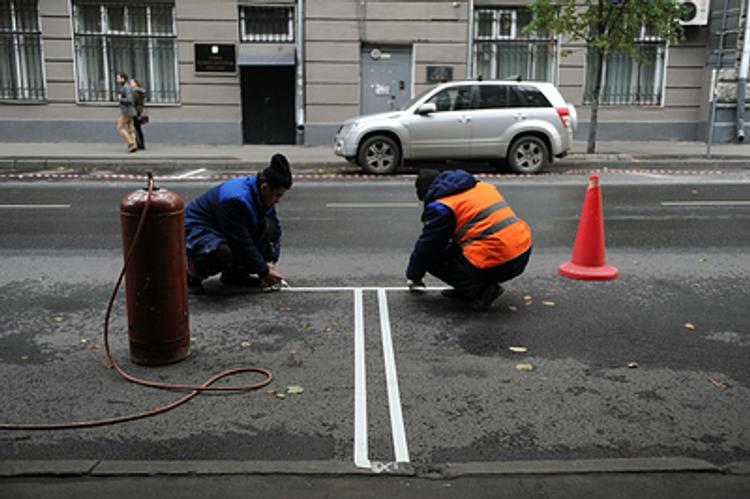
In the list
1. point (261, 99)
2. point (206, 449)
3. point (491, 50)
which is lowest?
point (206, 449)

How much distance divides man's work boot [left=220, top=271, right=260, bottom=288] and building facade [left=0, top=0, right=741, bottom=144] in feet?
45.7

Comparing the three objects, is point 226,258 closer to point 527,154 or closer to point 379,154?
point 379,154

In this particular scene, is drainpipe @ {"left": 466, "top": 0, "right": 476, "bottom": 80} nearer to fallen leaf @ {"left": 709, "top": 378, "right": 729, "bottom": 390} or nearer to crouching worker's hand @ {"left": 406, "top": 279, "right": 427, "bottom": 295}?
crouching worker's hand @ {"left": 406, "top": 279, "right": 427, "bottom": 295}

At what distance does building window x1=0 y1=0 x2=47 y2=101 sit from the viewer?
19.7 m

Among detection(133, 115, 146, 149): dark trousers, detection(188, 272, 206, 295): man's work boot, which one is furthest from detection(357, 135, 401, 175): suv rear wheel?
detection(188, 272, 206, 295): man's work boot

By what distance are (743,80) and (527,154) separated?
8.64 m

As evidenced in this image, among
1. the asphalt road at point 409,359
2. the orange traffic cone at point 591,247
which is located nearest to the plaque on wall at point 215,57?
the asphalt road at point 409,359

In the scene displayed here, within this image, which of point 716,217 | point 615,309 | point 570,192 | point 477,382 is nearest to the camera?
point 477,382

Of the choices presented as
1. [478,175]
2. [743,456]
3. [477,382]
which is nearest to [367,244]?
[477,382]

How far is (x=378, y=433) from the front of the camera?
12.6 feet

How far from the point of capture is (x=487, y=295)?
5.91 m

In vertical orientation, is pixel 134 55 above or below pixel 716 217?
above

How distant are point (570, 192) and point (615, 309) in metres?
6.92

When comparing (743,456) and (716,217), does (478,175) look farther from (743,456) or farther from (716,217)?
(743,456)
